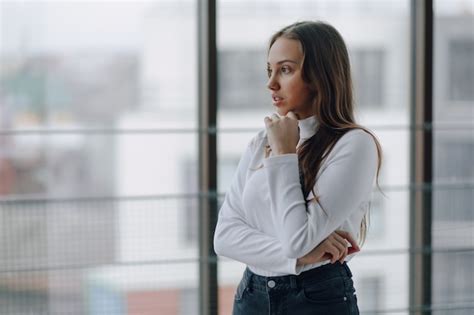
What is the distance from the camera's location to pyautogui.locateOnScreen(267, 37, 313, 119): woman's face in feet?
5.06

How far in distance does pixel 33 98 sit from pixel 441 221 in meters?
1.46

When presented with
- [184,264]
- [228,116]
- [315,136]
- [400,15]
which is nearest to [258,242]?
[315,136]

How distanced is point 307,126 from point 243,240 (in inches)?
10.1

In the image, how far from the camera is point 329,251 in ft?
4.78

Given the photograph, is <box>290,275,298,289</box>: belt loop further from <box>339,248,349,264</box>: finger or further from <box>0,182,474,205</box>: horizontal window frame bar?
<box>0,182,474,205</box>: horizontal window frame bar

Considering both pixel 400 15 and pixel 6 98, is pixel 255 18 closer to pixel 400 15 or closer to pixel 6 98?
pixel 400 15

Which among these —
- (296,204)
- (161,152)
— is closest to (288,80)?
(296,204)

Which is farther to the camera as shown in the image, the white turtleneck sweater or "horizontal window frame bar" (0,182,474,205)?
"horizontal window frame bar" (0,182,474,205)

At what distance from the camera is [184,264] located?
260cm

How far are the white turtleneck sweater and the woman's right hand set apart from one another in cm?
2

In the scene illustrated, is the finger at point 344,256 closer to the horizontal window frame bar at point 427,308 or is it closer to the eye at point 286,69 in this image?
the eye at point 286,69

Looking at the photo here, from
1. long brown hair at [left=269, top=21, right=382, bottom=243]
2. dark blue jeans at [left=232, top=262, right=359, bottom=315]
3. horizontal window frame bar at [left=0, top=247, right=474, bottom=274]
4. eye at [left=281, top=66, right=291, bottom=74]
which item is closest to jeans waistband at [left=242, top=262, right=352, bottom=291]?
dark blue jeans at [left=232, top=262, right=359, bottom=315]

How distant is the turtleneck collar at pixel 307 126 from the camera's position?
5.16 ft

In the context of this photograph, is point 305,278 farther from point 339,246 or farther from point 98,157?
point 98,157
